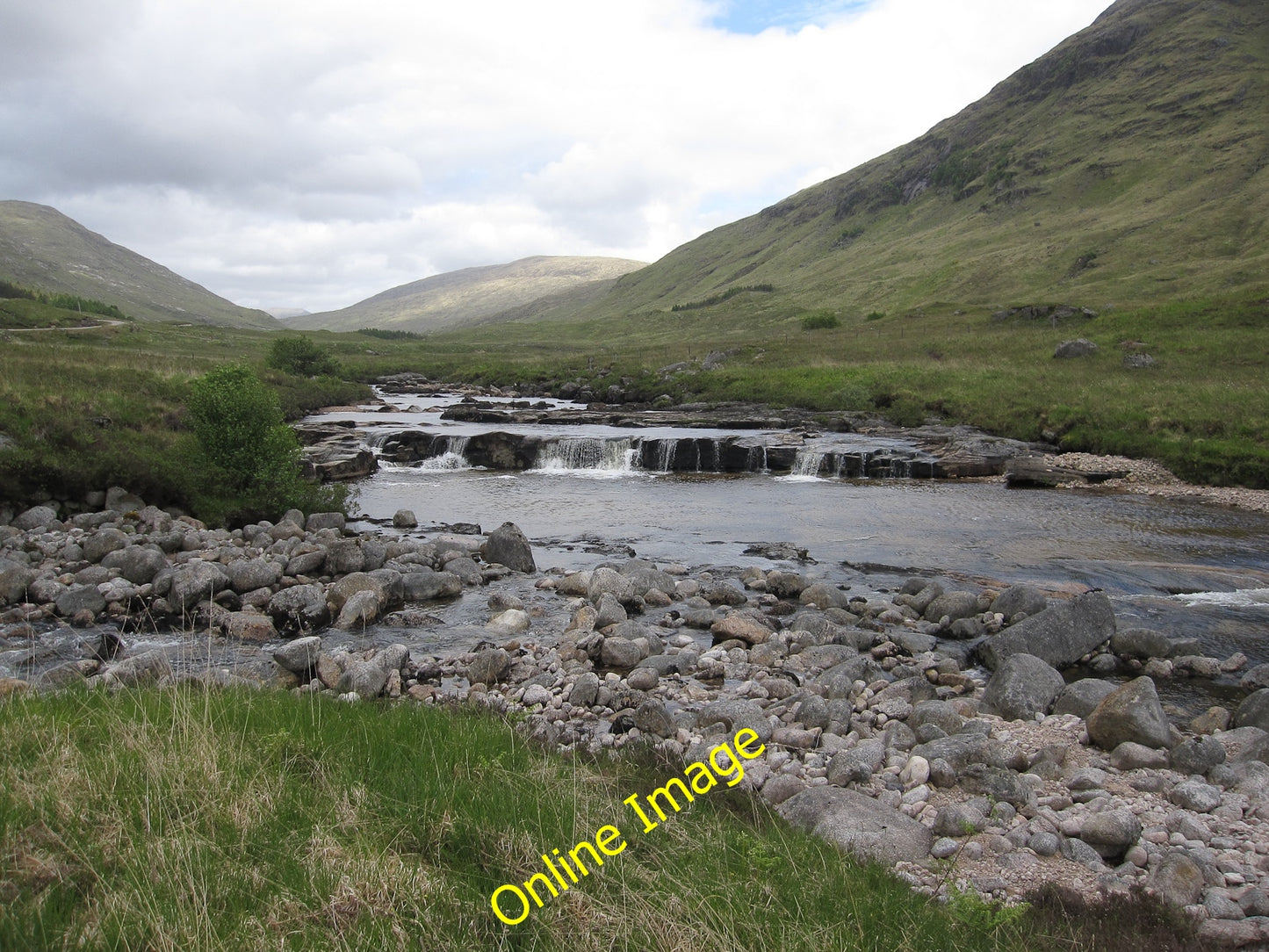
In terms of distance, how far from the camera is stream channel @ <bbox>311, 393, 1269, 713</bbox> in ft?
56.1

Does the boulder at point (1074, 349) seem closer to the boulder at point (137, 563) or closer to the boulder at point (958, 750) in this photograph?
the boulder at point (958, 750)

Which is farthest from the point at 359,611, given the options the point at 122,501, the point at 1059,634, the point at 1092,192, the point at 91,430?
the point at 1092,192

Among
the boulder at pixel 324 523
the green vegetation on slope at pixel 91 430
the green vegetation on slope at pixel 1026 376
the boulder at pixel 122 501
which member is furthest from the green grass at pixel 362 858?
the green vegetation on slope at pixel 1026 376

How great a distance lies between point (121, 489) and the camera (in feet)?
71.6

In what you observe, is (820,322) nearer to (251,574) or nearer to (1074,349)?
(1074,349)

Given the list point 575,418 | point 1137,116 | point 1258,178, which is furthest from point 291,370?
point 1137,116

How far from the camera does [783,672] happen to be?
41.5 ft

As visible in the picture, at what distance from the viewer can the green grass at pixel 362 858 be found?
3859mm

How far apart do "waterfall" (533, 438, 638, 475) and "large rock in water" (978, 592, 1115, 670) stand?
27474mm

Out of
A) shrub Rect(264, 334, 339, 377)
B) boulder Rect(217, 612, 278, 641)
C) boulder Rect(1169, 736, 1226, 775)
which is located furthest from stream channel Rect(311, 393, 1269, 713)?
shrub Rect(264, 334, 339, 377)

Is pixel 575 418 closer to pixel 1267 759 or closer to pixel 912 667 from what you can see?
pixel 912 667

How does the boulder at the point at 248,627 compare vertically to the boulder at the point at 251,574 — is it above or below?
below

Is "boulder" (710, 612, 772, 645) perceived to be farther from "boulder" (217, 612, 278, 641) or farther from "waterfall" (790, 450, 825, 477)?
"waterfall" (790, 450, 825, 477)

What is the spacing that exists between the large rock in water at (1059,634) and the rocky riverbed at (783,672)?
4 cm
